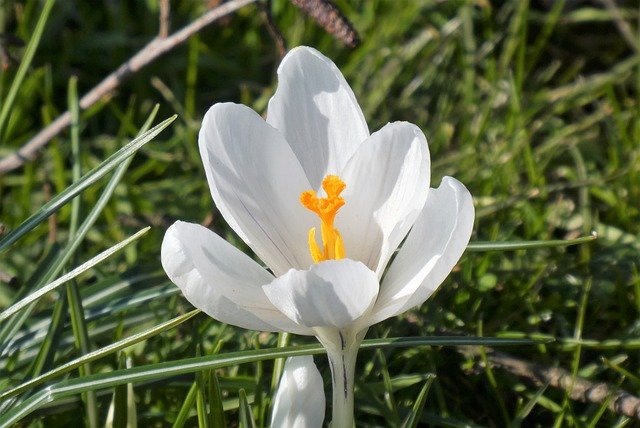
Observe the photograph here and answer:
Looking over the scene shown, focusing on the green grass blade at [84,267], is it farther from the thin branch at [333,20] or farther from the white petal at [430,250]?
the thin branch at [333,20]

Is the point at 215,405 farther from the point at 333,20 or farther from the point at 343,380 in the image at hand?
the point at 333,20

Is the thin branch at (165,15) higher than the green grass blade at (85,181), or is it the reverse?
the green grass blade at (85,181)

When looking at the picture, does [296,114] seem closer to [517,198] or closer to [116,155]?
[116,155]

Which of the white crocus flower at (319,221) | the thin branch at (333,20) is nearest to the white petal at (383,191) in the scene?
the white crocus flower at (319,221)

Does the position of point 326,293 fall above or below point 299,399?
above

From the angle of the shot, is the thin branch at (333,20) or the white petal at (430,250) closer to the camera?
the white petal at (430,250)

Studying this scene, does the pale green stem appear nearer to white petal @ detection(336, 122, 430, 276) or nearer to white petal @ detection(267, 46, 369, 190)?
white petal @ detection(336, 122, 430, 276)

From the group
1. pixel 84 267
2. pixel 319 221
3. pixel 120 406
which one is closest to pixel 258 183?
pixel 319 221

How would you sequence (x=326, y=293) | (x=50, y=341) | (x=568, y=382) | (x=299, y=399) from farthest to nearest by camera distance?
(x=568, y=382)
(x=50, y=341)
(x=299, y=399)
(x=326, y=293)

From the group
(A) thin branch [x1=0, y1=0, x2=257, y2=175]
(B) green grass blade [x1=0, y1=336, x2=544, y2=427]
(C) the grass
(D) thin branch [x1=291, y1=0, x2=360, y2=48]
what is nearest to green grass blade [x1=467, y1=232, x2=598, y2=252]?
(C) the grass
